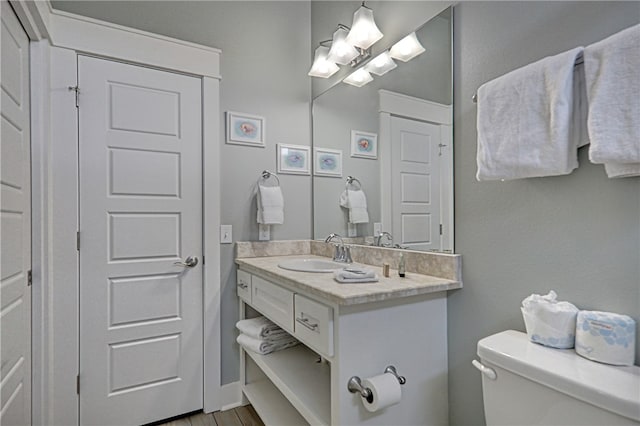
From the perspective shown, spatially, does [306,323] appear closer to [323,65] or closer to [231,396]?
[231,396]

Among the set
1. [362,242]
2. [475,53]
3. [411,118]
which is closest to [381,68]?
[411,118]

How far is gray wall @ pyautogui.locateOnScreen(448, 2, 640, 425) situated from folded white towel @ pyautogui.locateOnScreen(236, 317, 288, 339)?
93 centimetres

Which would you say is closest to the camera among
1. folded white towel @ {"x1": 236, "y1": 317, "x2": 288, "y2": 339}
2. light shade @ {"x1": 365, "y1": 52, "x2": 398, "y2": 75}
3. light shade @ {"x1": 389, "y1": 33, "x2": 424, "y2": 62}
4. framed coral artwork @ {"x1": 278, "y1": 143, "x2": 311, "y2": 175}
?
light shade @ {"x1": 389, "y1": 33, "x2": 424, "y2": 62}

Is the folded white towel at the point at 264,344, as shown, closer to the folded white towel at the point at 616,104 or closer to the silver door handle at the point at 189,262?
the silver door handle at the point at 189,262

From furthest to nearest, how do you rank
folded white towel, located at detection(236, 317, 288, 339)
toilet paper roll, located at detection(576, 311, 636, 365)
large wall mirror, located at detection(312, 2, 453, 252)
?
folded white towel, located at detection(236, 317, 288, 339) → large wall mirror, located at detection(312, 2, 453, 252) → toilet paper roll, located at detection(576, 311, 636, 365)

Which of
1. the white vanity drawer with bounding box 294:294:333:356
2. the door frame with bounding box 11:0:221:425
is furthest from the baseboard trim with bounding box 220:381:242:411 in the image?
the white vanity drawer with bounding box 294:294:333:356

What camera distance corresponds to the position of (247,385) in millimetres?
2125

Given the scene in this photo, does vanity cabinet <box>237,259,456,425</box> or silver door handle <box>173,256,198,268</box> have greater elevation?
silver door handle <box>173,256,198,268</box>

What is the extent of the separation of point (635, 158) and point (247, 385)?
2183mm

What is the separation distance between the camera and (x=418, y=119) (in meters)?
1.60

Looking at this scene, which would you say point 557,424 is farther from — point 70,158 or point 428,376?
point 70,158

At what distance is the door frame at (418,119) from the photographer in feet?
4.74

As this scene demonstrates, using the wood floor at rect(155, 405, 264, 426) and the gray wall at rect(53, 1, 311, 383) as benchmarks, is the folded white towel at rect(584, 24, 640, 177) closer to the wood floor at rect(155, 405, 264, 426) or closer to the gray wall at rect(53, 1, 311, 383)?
the gray wall at rect(53, 1, 311, 383)

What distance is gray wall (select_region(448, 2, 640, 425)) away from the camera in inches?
37.3
